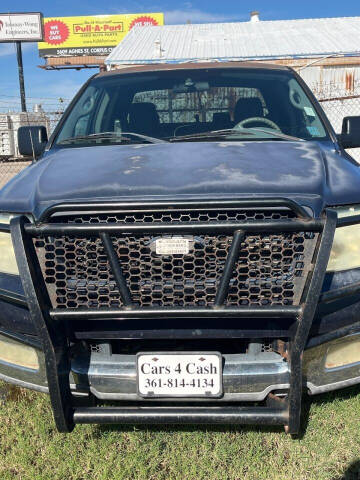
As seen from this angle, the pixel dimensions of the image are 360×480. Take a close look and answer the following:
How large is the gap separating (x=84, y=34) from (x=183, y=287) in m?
53.6

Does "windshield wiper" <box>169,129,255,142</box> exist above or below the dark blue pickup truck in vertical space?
above

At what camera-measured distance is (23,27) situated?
2478cm

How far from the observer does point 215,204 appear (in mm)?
2043

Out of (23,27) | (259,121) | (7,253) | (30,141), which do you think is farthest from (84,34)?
(7,253)

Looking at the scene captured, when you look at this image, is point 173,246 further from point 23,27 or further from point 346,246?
point 23,27

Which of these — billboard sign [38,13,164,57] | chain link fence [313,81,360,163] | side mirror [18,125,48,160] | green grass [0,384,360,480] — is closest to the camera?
green grass [0,384,360,480]

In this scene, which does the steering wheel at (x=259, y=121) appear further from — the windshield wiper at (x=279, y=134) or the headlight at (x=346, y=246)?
the headlight at (x=346, y=246)

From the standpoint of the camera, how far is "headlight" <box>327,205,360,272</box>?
7.25ft

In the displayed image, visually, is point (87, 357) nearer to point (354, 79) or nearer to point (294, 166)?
point (294, 166)

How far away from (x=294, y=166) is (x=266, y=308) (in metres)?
0.80

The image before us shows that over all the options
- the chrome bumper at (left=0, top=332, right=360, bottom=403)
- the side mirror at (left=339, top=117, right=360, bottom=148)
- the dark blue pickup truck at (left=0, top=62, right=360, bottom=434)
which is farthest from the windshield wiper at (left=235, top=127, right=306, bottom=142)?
the chrome bumper at (left=0, top=332, right=360, bottom=403)

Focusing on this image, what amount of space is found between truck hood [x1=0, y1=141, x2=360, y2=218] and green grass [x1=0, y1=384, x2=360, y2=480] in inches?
52.7

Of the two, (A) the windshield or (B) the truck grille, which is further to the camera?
(A) the windshield

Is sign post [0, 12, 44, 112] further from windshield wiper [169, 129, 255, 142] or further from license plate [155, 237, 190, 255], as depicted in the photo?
license plate [155, 237, 190, 255]
